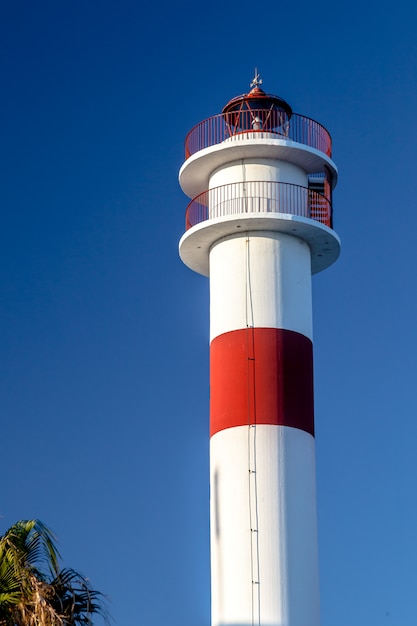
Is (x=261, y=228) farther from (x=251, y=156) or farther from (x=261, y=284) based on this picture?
(x=251, y=156)

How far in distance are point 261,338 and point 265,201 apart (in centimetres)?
397

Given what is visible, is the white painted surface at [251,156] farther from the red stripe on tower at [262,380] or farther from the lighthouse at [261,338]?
the red stripe on tower at [262,380]

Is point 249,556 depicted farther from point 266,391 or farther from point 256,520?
point 266,391

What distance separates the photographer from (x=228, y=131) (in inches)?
1443

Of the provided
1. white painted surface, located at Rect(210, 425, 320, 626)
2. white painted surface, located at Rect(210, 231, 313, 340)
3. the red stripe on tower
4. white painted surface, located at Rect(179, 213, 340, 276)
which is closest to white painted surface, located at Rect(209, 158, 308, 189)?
white painted surface, located at Rect(179, 213, 340, 276)

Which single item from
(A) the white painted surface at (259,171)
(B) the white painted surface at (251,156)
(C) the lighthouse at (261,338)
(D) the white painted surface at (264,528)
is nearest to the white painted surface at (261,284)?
(C) the lighthouse at (261,338)

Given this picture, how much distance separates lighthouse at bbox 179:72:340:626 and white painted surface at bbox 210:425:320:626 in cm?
3

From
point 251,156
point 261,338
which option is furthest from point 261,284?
point 251,156

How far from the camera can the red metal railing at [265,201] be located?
35406mm

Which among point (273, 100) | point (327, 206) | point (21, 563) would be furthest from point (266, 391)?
point (21, 563)

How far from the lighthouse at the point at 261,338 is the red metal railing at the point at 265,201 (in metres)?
0.04

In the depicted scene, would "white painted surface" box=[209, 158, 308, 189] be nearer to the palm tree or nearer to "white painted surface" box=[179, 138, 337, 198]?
"white painted surface" box=[179, 138, 337, 198]

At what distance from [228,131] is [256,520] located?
36.7 feet

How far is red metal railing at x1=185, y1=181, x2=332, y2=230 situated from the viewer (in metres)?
35.4
